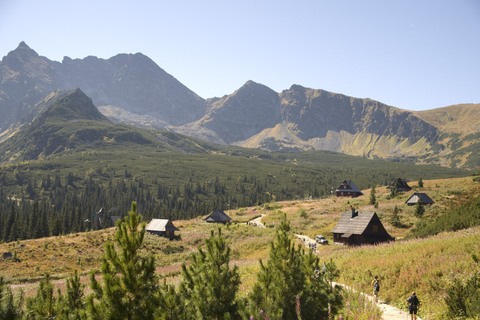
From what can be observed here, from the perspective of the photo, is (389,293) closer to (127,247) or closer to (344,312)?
(344,312)

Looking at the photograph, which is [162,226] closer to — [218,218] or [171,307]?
[218,218]

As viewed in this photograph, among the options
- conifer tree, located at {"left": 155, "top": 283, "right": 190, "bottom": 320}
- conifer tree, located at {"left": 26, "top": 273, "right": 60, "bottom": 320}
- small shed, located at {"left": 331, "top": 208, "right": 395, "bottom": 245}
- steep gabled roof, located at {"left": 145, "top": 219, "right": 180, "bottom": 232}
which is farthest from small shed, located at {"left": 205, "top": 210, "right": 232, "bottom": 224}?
conifer tree, located at {"left": 26, "top": 273, "right": 60, "bottom": 320}

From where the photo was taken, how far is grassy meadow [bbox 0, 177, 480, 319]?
54.9 ft

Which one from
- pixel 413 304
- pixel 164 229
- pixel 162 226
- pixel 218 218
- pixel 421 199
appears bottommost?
pixel 218 218

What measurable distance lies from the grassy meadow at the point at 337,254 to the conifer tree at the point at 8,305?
12.5 meters

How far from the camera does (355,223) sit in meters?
50.6

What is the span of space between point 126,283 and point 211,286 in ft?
10.2

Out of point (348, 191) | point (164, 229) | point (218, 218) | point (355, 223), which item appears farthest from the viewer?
point (348, 191)

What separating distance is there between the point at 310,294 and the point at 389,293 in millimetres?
7846

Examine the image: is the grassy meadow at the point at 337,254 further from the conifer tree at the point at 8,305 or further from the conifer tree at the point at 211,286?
the conifer tree at the point at 8,305

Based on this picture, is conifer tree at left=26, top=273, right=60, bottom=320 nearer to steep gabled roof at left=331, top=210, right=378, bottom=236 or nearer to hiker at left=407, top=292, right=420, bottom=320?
hiker at left=407, top=292, right=420, bottom=320

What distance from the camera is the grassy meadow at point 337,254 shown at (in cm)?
1673

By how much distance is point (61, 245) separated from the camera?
59406 millimetres

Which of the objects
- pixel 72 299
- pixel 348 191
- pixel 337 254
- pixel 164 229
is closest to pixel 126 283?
pixel 72 299
